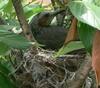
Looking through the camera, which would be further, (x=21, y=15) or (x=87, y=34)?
(x=21, y=15)

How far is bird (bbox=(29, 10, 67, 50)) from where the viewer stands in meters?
0.88

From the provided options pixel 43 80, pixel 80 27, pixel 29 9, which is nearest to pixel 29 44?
pixel 80 27

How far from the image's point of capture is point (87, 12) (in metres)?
0.41

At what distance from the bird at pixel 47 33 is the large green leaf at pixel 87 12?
0.43 meters

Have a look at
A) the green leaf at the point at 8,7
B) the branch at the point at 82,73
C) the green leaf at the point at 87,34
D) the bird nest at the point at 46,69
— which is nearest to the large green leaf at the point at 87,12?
the green leaf at the point at 87,34

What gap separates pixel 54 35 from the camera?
0.92m

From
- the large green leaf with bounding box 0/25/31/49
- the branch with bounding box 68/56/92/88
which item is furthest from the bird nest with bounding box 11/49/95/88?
the large green leaf with bounding box 0/25/31/49

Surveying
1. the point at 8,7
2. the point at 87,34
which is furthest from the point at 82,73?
the point at 8,7

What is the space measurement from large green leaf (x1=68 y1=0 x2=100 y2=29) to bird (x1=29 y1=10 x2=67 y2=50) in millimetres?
427

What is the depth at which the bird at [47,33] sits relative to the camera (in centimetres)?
88

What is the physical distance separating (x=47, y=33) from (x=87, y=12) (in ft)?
1.69

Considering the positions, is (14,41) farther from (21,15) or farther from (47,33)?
(47,33)

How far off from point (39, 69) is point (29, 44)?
28 cm

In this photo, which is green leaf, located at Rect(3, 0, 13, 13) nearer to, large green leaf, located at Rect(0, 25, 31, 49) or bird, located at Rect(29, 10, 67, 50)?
bird, located at Rect(29, 10, 67, 50)
